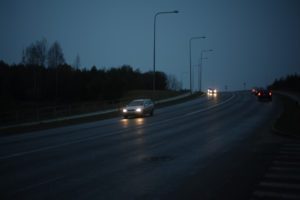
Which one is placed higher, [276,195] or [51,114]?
[276,195]

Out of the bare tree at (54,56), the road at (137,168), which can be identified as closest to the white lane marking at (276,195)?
the road at (137,168)

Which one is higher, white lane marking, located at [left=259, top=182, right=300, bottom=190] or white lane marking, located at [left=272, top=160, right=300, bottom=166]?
white lane marking, located at [left=259, top=182, right=300, bottom=190]

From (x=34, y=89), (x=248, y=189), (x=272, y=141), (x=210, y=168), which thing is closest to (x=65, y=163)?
(x=210, y=168)

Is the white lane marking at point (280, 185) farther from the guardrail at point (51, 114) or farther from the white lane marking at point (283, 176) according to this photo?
the guardrail at point (51, 114)

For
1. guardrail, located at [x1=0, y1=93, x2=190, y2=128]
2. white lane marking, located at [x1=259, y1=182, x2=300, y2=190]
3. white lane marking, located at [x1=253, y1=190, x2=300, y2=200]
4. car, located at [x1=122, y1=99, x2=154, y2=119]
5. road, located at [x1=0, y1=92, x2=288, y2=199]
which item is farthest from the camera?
car, located at [x1=122, y1=99, x2=154, y2=119]

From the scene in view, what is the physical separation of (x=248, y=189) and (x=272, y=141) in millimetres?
9712

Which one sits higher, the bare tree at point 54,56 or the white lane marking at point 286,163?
the bare tree at point 54,56

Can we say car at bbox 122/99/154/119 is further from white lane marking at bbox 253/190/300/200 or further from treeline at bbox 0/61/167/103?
treeline at bbox 0/61/167/103

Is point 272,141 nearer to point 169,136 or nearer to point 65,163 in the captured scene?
point 169,136

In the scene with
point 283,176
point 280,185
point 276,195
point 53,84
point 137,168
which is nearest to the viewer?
point 276,195

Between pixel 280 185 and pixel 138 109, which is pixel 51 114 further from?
pixel 280 185

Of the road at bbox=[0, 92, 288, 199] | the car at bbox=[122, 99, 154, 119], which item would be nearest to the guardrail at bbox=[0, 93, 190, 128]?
the car at bbox=[122, 99, 154, 119]

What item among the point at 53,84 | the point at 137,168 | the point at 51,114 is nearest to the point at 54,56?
the point at 53,84

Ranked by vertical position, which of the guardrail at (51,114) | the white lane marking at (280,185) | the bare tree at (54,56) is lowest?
the guardrail at (51,114)
